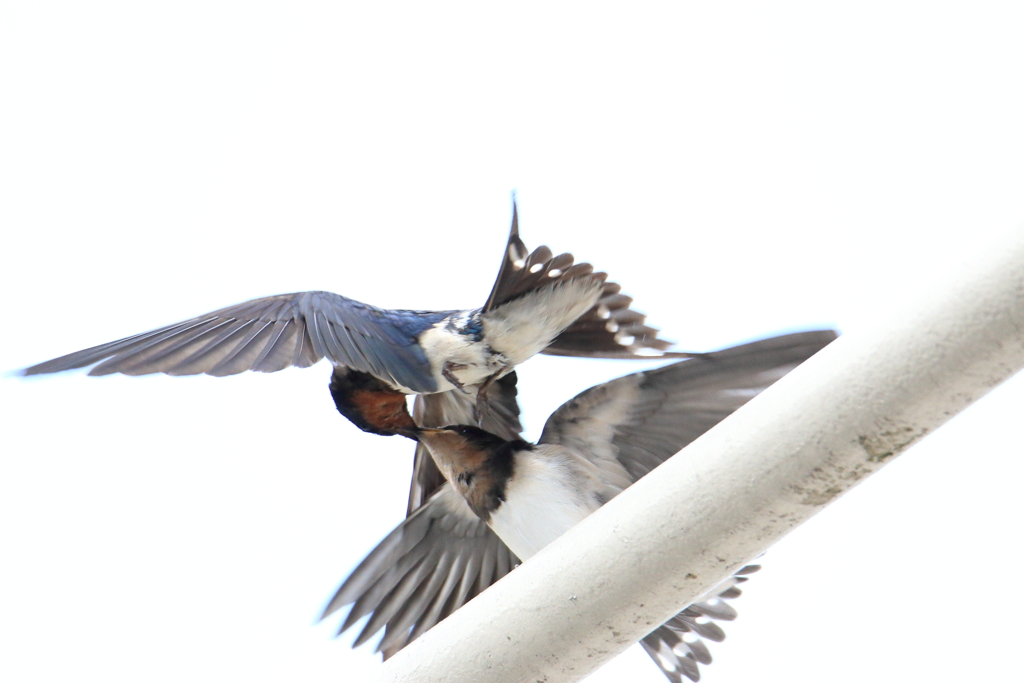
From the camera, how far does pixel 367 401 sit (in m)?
Result: 0.92

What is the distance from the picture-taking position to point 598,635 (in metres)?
0.64

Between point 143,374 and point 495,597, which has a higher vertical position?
point 143,374

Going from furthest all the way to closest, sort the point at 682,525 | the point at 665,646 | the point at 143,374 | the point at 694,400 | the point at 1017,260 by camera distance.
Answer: the point at 665,646 → the point at 694,400 → the point at 143,374 → the point at 682,525 → the point at 1017,260

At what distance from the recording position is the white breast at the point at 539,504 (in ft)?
3.00

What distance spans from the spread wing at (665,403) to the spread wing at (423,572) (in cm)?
16

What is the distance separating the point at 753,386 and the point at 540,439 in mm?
220

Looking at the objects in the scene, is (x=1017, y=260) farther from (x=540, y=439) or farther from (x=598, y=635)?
(x=540, y=439)

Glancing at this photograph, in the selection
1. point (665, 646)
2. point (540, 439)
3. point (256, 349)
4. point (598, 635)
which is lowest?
point (665, 646)

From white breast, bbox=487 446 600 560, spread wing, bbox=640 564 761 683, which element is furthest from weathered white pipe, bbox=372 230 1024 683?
spread wing, bbox=640 564 761 683

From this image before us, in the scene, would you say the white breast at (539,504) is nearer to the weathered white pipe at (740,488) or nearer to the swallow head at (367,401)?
the swallow head at (367,401)

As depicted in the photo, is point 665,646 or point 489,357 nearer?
point 489,357

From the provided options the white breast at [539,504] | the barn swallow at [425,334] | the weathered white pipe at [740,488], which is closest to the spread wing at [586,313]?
the barn swallow at [425,334]

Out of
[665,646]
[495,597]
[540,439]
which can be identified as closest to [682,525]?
[495,597]

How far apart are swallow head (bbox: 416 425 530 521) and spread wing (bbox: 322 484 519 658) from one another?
10cm
